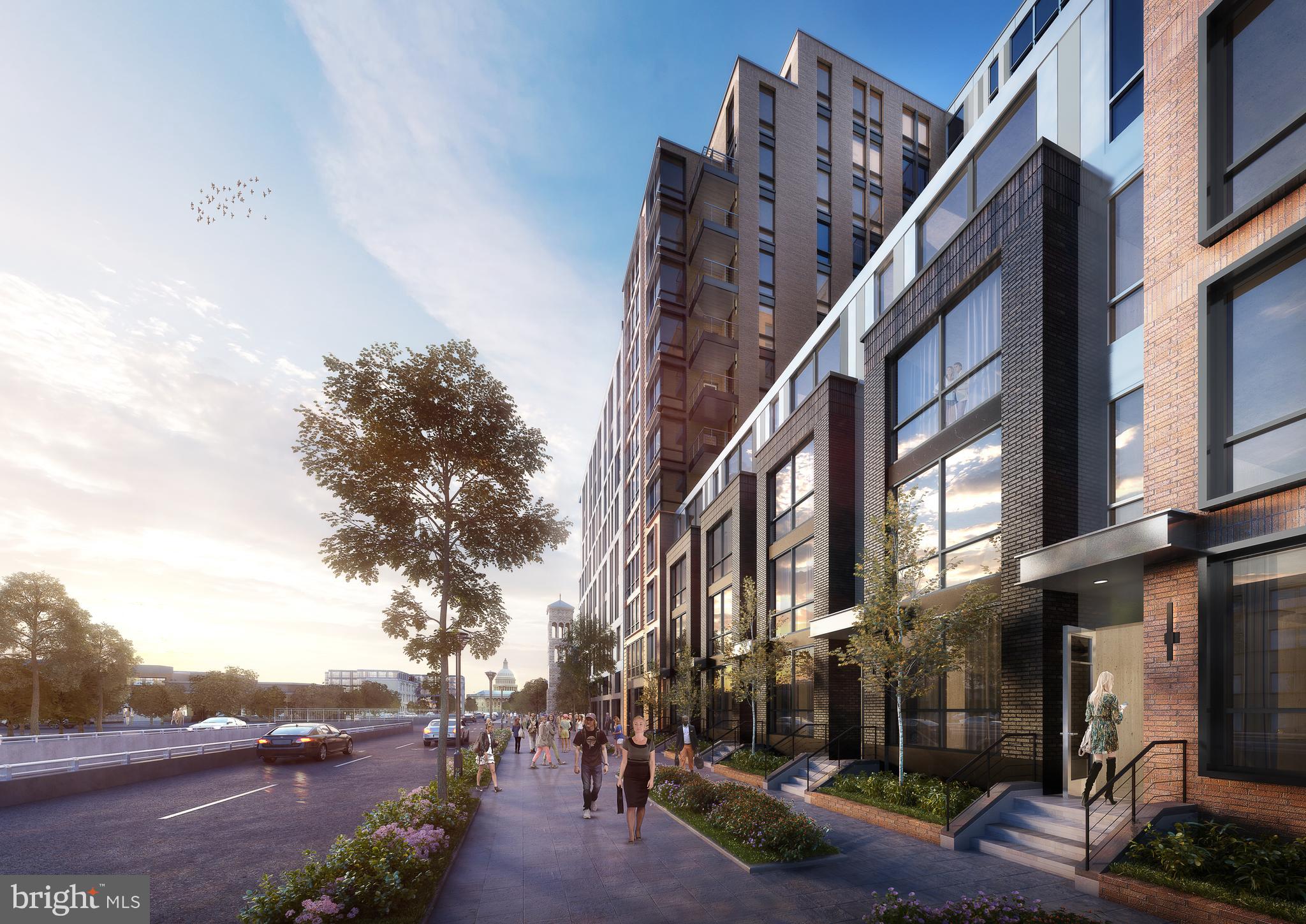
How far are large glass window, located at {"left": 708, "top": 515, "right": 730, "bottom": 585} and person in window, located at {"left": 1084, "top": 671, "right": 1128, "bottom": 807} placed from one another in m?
19.8

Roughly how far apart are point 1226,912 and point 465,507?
12.0 meters

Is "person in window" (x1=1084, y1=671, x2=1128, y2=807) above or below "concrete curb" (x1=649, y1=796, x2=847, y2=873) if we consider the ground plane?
above

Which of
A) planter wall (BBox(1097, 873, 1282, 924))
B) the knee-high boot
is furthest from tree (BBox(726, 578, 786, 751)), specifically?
planter wall (BBox(1097, 873, 1282, 924))

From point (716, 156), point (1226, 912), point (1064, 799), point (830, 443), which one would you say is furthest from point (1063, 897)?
point (716, 156)

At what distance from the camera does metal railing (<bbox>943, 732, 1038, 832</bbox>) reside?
1093 cm

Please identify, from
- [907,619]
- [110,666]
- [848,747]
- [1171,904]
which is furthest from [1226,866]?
[110,666]

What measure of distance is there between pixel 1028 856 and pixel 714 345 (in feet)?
107

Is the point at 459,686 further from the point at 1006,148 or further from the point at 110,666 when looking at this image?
the point at 110,666

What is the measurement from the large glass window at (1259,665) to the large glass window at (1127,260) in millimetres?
4723

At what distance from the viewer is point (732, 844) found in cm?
999

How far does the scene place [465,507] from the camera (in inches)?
549

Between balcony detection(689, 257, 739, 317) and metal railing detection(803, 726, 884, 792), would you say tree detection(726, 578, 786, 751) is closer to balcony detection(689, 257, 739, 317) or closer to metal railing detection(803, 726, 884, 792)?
metal railing detection(803, 726, 884, 792)

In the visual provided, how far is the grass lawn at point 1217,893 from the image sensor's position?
243 inches

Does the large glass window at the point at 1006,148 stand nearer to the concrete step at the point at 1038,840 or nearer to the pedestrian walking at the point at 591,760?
the concrete step at the point at 1038,840
